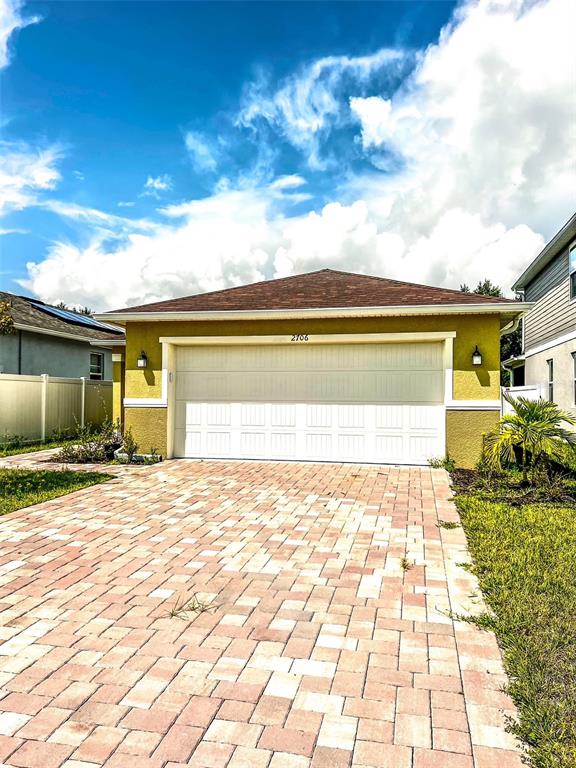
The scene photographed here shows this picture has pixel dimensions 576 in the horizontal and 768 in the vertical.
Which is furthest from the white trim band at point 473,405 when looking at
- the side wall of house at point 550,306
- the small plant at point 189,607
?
the small plant at point 189,607

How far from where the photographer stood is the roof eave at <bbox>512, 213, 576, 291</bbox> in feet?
43.7

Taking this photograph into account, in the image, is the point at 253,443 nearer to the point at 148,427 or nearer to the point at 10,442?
the point at 148,427

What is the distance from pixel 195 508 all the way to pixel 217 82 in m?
10.0

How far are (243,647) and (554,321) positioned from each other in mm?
15487

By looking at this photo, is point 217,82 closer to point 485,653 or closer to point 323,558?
point 323,558

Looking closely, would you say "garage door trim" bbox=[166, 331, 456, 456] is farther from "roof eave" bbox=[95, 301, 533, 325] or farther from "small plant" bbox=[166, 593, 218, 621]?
"small plant" bbox=[166, 593, 218, 621]

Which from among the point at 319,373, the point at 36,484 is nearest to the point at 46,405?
the point at 36,484

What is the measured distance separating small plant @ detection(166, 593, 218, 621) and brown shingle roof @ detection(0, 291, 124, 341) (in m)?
13.6

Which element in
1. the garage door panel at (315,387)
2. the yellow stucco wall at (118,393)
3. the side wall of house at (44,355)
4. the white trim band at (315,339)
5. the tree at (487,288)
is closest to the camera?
the white trim band at (315,339)

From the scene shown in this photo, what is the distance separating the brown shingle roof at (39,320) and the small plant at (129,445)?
6.79 metres

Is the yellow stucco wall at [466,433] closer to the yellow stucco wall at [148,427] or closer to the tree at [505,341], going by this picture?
the yellow stucco wall at [148,427]

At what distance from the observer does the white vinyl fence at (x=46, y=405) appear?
12.7 meters

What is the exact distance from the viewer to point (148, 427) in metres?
10.6

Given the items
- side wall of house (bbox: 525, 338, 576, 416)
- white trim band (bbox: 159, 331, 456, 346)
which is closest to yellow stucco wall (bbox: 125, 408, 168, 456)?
white trim band (bbox: 159, 331, 456, 346)
